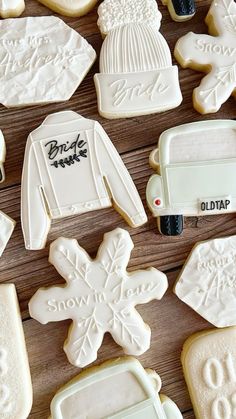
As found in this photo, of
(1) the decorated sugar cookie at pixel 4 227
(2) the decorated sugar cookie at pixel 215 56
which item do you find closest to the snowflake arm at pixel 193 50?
(2) the decorated sugar cookie at pixel 215 56

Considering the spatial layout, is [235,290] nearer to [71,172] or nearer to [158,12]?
[71,172]

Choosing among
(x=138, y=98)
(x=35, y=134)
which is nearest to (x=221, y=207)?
(x=138, y=98)

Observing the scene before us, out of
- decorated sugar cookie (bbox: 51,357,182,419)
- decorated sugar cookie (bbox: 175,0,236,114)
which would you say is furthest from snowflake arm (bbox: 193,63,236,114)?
decorated sugar cookie (bbox: 51,357,182,419)

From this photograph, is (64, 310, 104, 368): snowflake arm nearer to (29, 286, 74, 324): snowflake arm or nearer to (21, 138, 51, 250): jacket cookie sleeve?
(29, 286, 74, 324): snowflake arm

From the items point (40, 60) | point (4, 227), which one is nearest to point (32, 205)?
point (4, 227)

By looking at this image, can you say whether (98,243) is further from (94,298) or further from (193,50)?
(193,50)

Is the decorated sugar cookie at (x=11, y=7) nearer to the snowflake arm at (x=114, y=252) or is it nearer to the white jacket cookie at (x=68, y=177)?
the white jacket cookie at (x=68, y=177)

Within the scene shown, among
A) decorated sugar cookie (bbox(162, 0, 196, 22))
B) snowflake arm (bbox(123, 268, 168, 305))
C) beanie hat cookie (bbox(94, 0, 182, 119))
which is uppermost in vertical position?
decorated sugar cookie (bbox(162, 0, 196, 22))
